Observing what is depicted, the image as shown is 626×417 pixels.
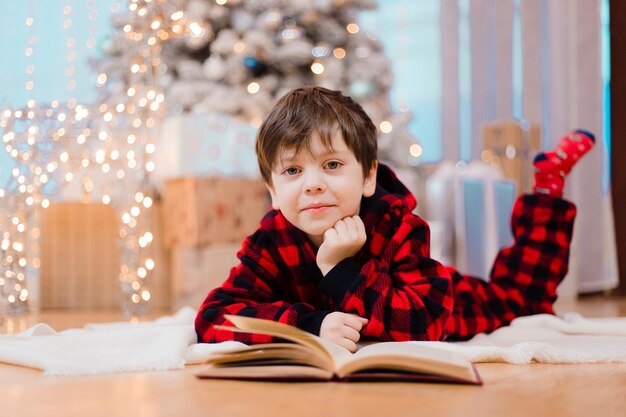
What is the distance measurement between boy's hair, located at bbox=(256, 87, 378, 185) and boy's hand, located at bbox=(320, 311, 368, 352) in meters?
0.23

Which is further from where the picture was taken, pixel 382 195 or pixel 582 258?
pixel 582 258

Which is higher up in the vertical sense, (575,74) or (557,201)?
(575,74)

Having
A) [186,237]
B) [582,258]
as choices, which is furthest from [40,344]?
[582,258]

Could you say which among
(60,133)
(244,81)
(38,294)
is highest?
(244,81)

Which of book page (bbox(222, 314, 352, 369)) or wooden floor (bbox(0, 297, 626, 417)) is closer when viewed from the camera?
wooden floor (bbox(0, 297, 626, 417))

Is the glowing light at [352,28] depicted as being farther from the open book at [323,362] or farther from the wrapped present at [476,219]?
the open book at [323,362]

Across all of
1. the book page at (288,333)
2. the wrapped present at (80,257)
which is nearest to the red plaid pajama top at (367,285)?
the book page at (288,333)

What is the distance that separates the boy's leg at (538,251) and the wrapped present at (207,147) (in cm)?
122

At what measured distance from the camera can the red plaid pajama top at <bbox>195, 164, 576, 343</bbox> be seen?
3.92 feet

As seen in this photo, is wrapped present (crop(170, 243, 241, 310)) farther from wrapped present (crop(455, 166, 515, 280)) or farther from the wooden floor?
the wooden floor

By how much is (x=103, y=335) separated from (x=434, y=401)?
24.2 inches

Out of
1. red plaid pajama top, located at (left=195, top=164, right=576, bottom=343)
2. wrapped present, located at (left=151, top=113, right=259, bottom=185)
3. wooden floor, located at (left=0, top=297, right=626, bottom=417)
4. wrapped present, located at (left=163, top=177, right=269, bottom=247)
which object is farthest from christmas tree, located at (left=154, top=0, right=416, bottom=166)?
wooden floor, located at (left=0, top=297, right=626, bottom=417)

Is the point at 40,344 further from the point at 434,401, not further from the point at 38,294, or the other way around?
the point at 38,294

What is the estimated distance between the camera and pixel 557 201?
1750 millimetres
